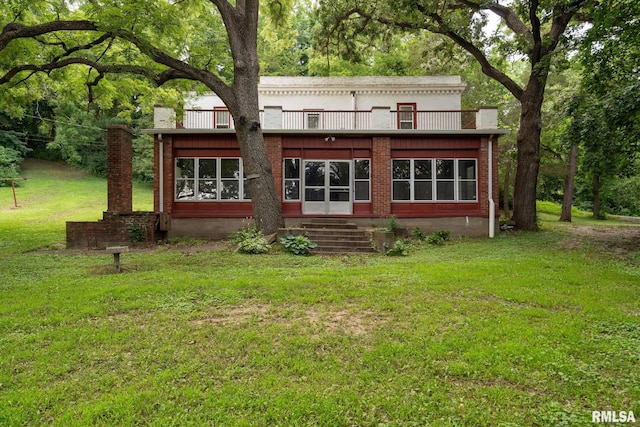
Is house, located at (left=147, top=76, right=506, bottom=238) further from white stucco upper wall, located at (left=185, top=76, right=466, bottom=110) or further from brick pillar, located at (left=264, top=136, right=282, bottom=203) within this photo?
white stucco upper wall, located at (left=185, top=76, right=466, bottom=110)

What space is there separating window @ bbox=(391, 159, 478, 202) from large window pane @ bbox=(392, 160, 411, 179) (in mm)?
41

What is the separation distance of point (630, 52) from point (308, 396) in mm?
12247

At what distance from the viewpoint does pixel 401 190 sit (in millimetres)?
15445

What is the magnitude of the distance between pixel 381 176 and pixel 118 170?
9.24m

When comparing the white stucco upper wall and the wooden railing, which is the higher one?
the white stucco upper wall

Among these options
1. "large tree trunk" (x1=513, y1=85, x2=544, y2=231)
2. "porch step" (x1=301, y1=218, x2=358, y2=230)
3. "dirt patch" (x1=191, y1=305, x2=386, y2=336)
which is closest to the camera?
"dirt patch" (x1=191, y1=305, x2=386, y2=336)

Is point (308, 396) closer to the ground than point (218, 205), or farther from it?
closer to the ground

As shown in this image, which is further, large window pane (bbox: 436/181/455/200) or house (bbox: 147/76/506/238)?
large window pane (bbox: 436/181/455/200)

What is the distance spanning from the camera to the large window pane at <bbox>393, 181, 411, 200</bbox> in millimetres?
15422

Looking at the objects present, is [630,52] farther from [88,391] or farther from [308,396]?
[88,391]

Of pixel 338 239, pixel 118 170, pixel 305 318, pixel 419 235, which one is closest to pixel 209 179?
pixel 118 170

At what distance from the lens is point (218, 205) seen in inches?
598

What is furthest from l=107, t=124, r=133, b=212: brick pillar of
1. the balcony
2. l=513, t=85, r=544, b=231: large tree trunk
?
l=513, t=85, r=544, b=231: large tree trunk

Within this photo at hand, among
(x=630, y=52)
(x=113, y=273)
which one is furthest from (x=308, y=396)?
(x=630, y=52)
